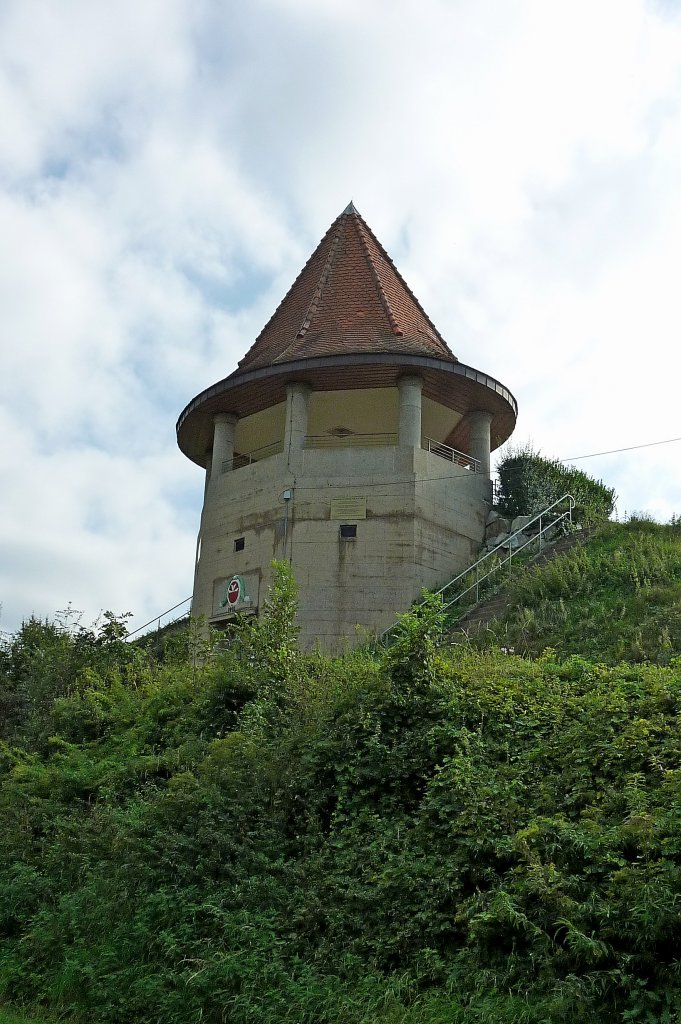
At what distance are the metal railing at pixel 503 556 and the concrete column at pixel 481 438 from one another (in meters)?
1.61

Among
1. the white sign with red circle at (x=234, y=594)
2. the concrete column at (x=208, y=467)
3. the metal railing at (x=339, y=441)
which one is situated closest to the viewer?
the white sign with red circle at (x=234, y=594)

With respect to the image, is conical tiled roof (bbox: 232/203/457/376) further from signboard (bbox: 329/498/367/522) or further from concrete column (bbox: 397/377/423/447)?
signboard (bbox: 329/498/367/522)

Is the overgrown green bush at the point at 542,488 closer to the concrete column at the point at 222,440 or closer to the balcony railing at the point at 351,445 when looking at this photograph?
the balcony railing at the point at 351,445

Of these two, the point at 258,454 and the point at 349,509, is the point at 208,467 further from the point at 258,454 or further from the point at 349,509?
the point at 349,509

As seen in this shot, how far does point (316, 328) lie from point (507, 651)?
36.8ft

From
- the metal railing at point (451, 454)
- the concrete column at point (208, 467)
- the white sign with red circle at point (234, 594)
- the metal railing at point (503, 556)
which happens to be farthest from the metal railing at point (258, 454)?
the metal railing at point (503, 556)

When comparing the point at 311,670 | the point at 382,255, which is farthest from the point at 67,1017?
the point at 382,255

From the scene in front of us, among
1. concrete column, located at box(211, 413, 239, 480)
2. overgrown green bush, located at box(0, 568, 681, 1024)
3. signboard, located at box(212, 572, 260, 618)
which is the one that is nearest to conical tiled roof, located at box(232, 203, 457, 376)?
concrete column, located at box(211, 413, 239, 480)

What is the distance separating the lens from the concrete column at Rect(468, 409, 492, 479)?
23281 mm

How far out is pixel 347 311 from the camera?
79.7 ft

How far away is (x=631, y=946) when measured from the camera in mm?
6793

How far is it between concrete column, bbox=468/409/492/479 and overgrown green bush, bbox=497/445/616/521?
610mm

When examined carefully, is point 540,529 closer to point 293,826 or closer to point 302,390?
point 302,390

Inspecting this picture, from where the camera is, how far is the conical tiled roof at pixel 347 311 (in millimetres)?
22812
